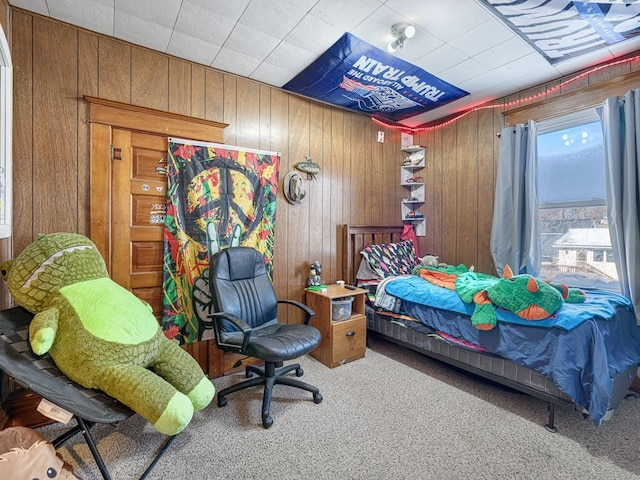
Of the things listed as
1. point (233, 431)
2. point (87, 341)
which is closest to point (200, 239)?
point (87, 341)

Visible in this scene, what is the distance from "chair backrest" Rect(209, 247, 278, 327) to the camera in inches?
86.0

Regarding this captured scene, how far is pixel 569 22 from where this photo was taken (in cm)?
197

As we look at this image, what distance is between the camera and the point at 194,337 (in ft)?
7.88

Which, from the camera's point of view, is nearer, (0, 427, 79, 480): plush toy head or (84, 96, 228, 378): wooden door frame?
(0, 427, 79, 480): plush toy head

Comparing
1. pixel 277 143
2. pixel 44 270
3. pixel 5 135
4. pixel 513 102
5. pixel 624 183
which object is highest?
A: pixel 513 102

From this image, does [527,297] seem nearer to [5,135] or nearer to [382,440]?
[382,440]

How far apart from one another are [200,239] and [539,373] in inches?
98.3

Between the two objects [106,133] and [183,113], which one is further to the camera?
[183,113]

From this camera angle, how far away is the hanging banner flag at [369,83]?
2314 millimetres

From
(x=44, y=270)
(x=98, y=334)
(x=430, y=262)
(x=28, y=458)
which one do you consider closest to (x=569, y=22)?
(x=430, y=262)

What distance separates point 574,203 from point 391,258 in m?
1.69

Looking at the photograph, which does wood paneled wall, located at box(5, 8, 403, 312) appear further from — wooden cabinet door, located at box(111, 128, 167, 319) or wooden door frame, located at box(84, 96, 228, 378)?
wooden cabinet door, located at box(111, 128, 167, 319)

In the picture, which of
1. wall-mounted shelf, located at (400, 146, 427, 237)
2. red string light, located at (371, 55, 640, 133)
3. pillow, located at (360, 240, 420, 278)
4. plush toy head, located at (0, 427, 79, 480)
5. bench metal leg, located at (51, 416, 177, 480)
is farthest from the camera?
wall-mounted shelf, located at (400, 146, 427, 237)

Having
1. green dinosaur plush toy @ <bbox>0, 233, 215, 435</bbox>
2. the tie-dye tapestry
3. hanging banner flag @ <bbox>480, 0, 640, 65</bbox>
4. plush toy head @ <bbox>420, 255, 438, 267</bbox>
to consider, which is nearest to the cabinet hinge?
the tie-dye tapestry
